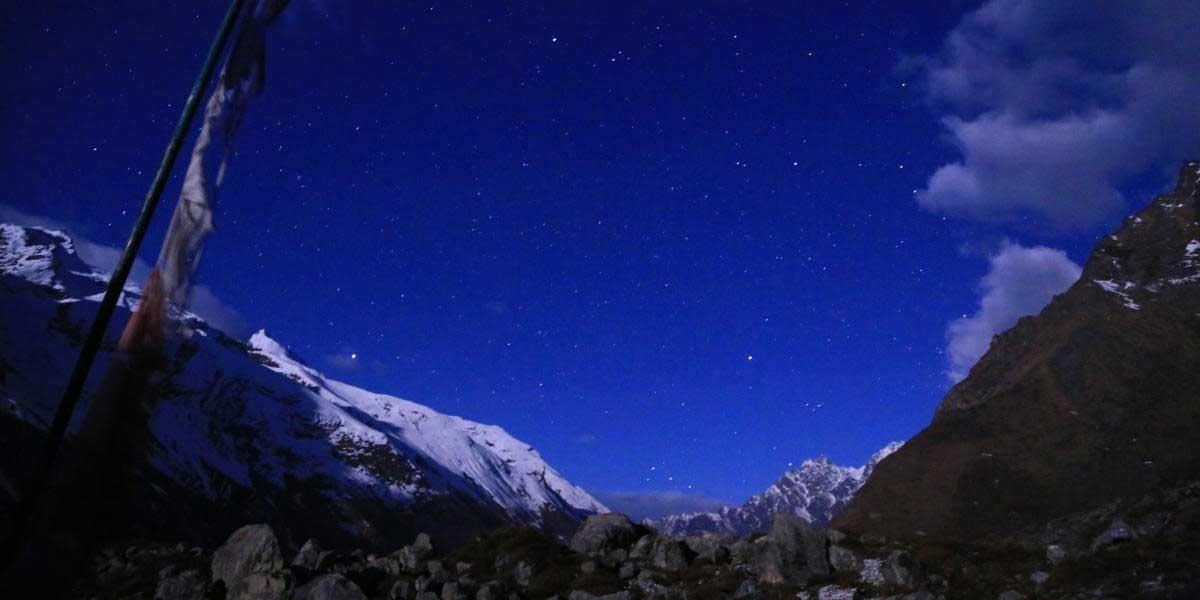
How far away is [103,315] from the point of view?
3.09 metres

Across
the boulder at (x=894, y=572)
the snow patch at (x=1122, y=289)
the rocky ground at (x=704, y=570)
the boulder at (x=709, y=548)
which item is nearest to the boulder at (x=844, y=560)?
the rocky ground at (x=704, y=570)

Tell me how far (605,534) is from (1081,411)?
131m

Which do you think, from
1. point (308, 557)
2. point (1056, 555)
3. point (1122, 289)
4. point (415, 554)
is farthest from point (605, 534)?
point (1122, 289)

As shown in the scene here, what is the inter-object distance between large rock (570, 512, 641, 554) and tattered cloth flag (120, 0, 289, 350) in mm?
25559

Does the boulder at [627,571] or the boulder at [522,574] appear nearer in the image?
the boulder at [627,571]

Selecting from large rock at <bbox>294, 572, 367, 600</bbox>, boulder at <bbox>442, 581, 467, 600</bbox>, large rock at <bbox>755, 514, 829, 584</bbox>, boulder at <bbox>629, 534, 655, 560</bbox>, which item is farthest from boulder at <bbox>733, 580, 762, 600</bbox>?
large rock at <bbox>294, 572, 367, 600</bbox>

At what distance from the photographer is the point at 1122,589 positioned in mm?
13016

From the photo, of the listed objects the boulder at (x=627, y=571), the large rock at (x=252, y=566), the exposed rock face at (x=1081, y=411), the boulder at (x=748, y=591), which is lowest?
the large rock at (x=252, y=566)

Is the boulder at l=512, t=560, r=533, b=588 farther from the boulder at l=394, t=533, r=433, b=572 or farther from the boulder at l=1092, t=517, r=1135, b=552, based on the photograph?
the boulder at l=1092, t=517, r=1135, b=552

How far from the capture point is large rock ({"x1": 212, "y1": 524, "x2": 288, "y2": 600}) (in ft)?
A: 65.1

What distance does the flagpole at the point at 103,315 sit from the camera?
9.53ft

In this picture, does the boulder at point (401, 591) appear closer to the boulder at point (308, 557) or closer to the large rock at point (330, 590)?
the large rock at point (330, 590)

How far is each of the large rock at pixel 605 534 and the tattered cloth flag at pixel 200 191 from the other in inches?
1006

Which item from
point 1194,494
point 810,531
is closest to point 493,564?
point 810,531
